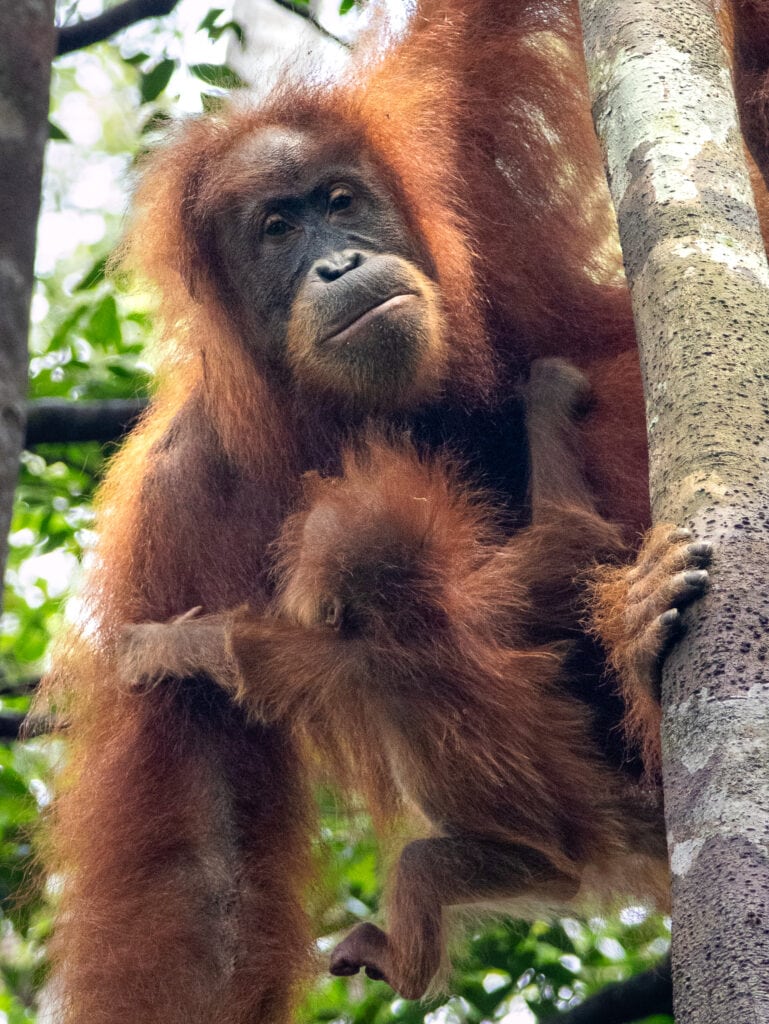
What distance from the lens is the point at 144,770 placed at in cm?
363

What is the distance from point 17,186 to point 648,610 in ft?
5.27

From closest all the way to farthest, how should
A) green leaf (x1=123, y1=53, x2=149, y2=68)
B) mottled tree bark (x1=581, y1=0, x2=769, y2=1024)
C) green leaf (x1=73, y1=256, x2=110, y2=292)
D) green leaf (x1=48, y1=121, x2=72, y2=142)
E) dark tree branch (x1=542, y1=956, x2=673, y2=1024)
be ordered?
mottled tree bark (x1=581, y1=0, x2=769, y2=1024) < dark tree branch (x1=542, y1=956, x2=673, y2=1024) < green leaf (x1=48, y1=121, x2=72, y2=142) < green leaf (x1=73, y1=256, x2=110, y2=292) < green leaf (x1=123, y1=53, x2=149, y2=68)

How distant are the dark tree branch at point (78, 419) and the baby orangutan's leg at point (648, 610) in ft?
7.27

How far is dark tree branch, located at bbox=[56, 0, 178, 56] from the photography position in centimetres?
413

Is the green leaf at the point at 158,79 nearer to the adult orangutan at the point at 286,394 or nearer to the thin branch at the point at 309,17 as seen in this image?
the thin branch at the point at 309,17

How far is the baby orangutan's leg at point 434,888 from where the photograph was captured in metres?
2.87

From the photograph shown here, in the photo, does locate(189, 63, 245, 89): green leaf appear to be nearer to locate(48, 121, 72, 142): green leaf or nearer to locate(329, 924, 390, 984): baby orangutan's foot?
locate(48, 121, 72, 142): green leaf

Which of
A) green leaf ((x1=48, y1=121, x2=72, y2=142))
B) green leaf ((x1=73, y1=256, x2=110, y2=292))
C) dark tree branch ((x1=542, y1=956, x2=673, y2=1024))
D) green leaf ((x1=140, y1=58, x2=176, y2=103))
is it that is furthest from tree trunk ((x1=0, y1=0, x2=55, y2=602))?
dark tree branch ((x1=542, y1=956, x2=673, y2=1024))

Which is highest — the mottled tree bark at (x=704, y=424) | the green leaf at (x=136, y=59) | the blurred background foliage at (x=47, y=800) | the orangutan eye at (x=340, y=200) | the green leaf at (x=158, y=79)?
the mottled tree bark at (x=704, y=424)

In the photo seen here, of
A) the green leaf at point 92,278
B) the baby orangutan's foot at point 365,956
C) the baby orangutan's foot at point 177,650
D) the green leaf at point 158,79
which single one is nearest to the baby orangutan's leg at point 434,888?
the baby orangutan's foot at point 365,956

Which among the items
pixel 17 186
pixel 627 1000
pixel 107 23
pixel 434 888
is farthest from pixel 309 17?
pixel 627 1000

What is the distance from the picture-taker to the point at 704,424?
1.73 meters

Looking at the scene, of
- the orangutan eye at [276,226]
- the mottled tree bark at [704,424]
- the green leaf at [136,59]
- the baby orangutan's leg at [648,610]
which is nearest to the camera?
the mottled tree bark at [704,424]

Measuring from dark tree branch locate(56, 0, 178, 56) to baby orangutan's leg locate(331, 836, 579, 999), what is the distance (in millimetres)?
2668
